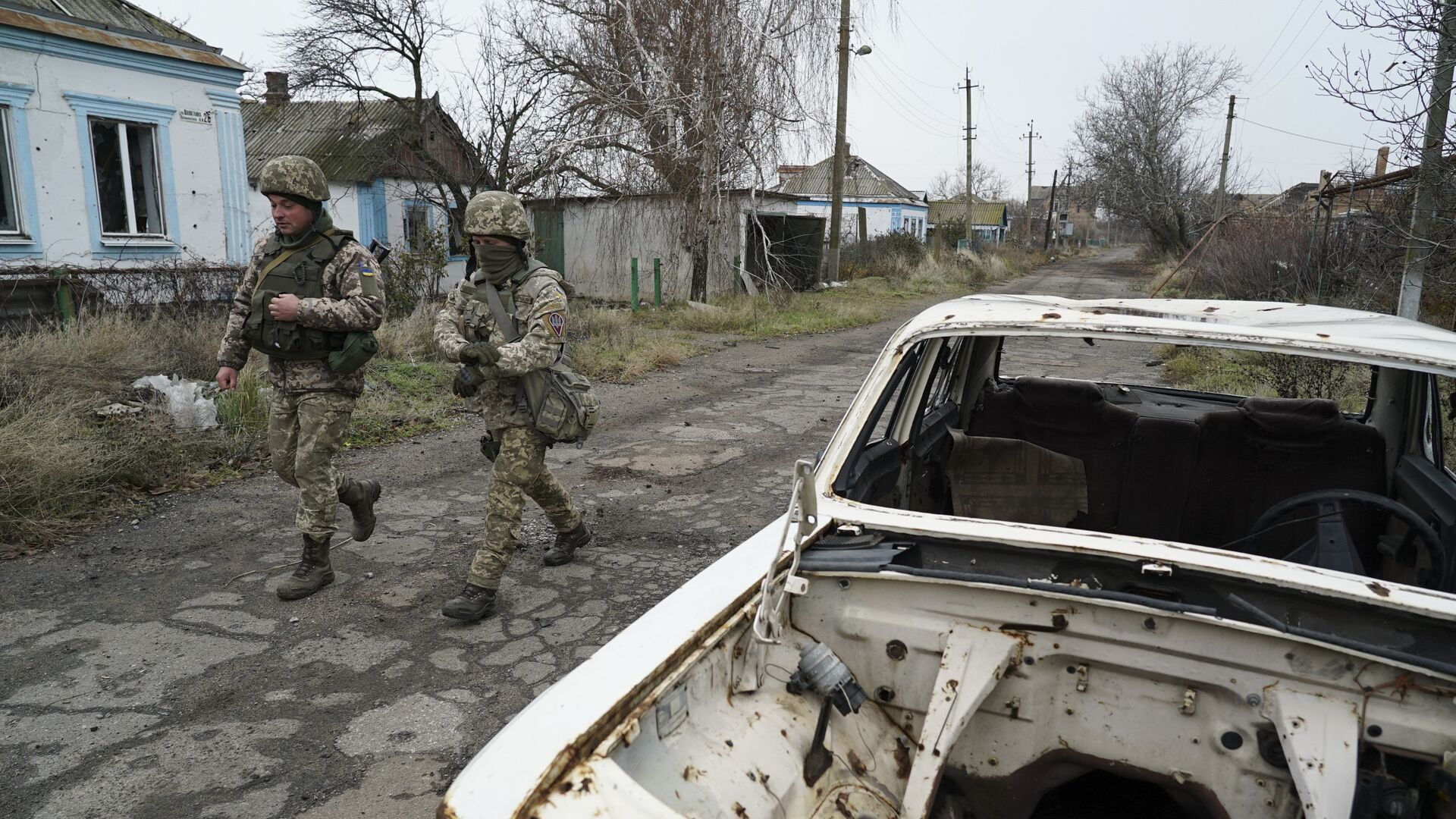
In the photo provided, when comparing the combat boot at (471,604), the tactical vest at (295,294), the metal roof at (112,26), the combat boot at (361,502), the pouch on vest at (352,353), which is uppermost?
the metal roof at (112,26)

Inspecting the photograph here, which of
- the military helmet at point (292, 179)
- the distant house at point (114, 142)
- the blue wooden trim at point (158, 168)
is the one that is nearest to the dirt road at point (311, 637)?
the military helmet at point (292, 179)

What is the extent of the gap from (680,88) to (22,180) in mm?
8528

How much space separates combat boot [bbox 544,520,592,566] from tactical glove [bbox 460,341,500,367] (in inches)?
47.2

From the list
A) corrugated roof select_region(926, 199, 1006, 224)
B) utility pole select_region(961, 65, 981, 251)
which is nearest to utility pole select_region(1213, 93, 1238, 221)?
utility pole select_region(961, 65, 981, 251)

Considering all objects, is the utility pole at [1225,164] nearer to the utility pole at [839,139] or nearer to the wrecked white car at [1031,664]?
the utility pole at [839,139]

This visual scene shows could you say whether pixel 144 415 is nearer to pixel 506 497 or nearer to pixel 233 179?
pixel 506 497

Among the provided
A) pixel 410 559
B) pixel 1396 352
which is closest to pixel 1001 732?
pixel 1396 352

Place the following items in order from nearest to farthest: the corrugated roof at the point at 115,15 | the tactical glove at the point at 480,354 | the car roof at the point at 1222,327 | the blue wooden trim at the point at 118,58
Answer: the car roof at the point at 1222,327 < the tactical glove at the point at 480,354 < the blue wooden trim at the point at 118,58 < the corrugated roof at the point at 115,15

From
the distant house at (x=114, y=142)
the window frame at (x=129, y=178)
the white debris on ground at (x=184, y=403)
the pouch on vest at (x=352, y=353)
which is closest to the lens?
the pouch on vest at (x=352, y=353)

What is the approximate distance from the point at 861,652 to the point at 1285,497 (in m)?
1.71

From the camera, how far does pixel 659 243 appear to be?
1820 centimetres

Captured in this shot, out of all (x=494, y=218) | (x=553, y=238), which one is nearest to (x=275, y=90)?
(x=553, y=238)

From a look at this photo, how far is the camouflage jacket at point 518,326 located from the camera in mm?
3689

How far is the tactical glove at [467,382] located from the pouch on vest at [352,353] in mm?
489
